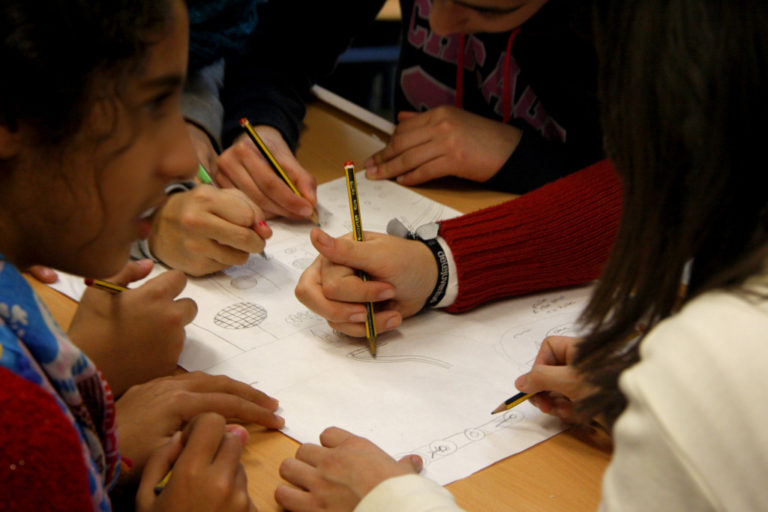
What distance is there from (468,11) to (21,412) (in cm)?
71

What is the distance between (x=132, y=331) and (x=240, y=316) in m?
0.13

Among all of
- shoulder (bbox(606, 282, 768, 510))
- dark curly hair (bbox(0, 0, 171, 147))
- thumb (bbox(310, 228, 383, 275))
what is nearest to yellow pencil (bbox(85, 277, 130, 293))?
thumb (bbox(310, 228, 383, 275))

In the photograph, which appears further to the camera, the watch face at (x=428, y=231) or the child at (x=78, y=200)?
the watch face at (x=428, y=231)

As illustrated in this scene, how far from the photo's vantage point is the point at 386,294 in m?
0.85

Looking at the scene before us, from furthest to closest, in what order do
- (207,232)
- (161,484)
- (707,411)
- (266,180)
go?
(266,180) < (207,232) < (161,484) < (707,411)

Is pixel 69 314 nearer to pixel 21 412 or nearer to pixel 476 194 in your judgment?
pixel 21 412

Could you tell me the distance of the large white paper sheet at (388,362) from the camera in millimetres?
722

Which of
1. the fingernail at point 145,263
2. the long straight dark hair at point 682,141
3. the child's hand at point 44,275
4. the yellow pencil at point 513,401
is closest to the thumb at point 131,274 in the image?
the fingernail at point 145,263

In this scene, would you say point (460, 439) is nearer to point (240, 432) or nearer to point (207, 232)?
point (240, 432)

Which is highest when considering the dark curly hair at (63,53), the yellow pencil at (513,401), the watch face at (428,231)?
the dark curly hair at (63,53)

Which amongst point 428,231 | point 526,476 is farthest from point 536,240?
point 526,476

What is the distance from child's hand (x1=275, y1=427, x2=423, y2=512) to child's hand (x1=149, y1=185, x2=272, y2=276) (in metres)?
0.32

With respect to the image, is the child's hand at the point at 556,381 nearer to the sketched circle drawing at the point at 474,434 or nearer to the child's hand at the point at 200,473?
the sketched circle drawing at the point at 474,434

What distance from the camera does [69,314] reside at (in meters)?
0.87
